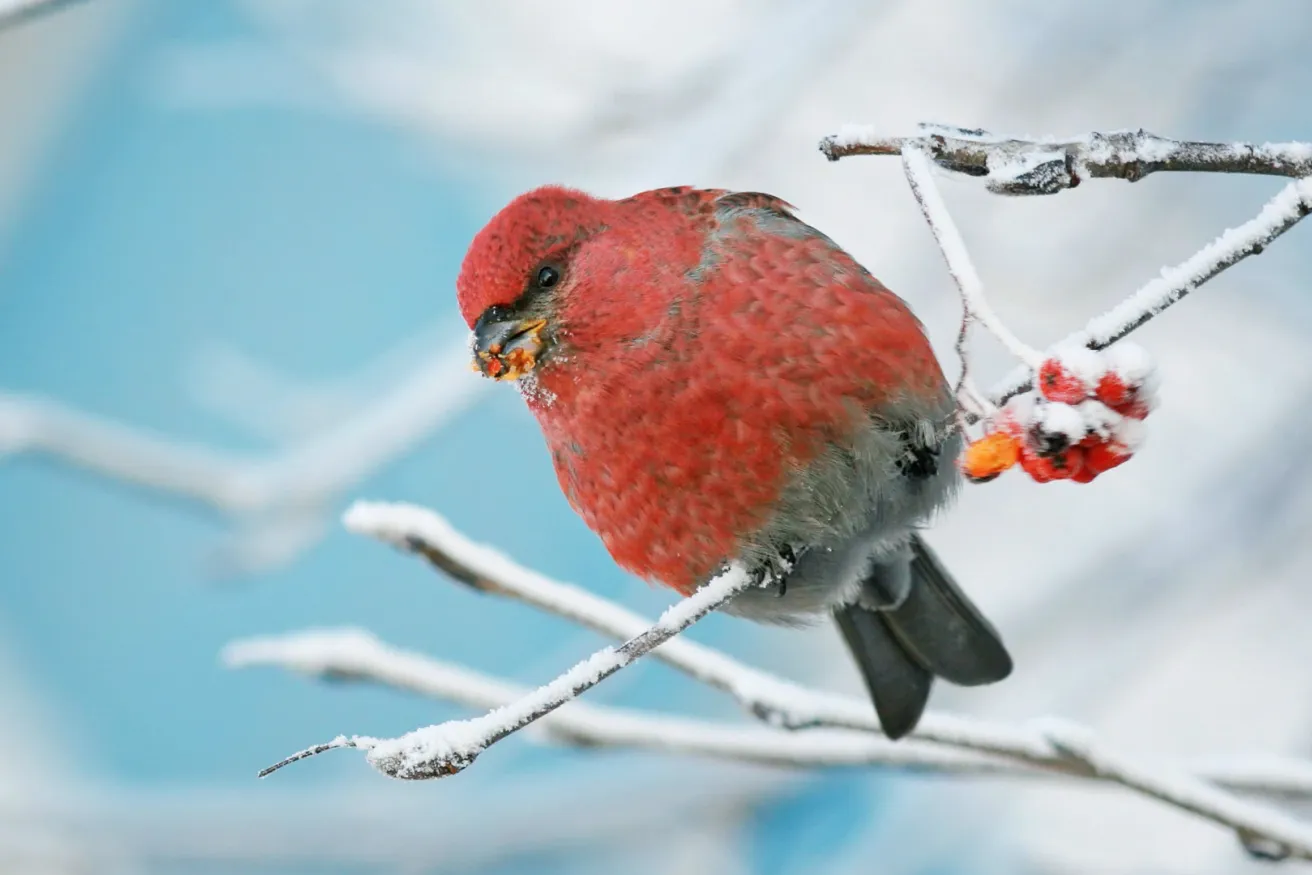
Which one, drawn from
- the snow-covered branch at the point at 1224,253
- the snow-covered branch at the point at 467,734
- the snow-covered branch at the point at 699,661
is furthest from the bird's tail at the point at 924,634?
the snow-covered branch at the point at 1224,253

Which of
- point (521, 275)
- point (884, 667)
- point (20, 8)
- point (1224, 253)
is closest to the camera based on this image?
point (1224, 253)

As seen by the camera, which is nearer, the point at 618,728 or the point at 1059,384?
the point at 1059,384

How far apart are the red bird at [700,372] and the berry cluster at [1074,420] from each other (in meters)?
0.53

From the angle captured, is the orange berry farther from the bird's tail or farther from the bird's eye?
the bird's tail

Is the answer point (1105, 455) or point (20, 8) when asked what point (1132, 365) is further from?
point (20, 8)

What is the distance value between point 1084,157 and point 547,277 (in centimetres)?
75

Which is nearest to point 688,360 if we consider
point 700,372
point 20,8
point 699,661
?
point 700,372

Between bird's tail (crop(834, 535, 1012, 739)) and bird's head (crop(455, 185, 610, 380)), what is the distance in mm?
885

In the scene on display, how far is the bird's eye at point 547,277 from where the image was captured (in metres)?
1.62

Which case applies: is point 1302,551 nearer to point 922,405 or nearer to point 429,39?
point 922,405

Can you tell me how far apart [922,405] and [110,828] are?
7.47 ft

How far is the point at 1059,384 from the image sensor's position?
1064mm

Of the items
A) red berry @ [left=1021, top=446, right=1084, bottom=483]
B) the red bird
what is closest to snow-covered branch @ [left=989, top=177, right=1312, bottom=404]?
red berry @ [left=1021, top=446, right=1084, bottom=483]

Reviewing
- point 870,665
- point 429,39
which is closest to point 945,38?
point 429,39
